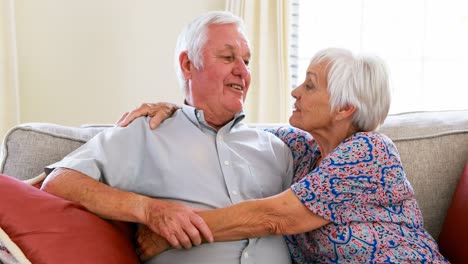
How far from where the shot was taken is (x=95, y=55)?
11.8ft

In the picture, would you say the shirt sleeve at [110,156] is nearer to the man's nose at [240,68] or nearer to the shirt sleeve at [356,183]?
the man's nose at [240,68]

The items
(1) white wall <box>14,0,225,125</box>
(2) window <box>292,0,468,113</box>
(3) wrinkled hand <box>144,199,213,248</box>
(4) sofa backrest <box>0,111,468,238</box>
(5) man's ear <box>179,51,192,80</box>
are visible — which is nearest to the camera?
(3) wrinkled hand <box>144,199,213,248</box>

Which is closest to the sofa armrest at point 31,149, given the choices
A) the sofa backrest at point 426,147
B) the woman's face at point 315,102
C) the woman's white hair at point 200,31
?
the sofa backrest at point 426,147

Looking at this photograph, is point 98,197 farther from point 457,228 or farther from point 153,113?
point 457,228

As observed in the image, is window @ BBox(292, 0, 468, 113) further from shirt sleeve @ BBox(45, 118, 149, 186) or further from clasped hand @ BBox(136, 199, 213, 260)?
clasped hand @ BBox(136, 199, 213, 260)

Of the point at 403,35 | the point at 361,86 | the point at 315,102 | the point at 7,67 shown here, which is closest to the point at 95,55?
the point at 7,67

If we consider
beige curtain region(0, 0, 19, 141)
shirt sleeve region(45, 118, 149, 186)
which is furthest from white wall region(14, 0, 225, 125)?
shirt sleeve region(45, 118, 149, 186)

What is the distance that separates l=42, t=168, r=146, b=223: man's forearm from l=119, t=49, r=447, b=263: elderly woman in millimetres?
153

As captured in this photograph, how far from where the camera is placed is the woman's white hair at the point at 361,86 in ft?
6.21

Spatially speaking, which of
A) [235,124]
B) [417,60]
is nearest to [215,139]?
[235,124]

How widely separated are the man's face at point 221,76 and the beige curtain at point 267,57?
4.84ft

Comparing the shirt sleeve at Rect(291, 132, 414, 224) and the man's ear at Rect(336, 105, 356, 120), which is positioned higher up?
the man's ear at Rect(336, 105, 356, 120)

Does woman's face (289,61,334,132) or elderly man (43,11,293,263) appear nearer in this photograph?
elderly man (43,11,293,263)

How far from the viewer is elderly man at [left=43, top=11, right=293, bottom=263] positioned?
69.2 inches
